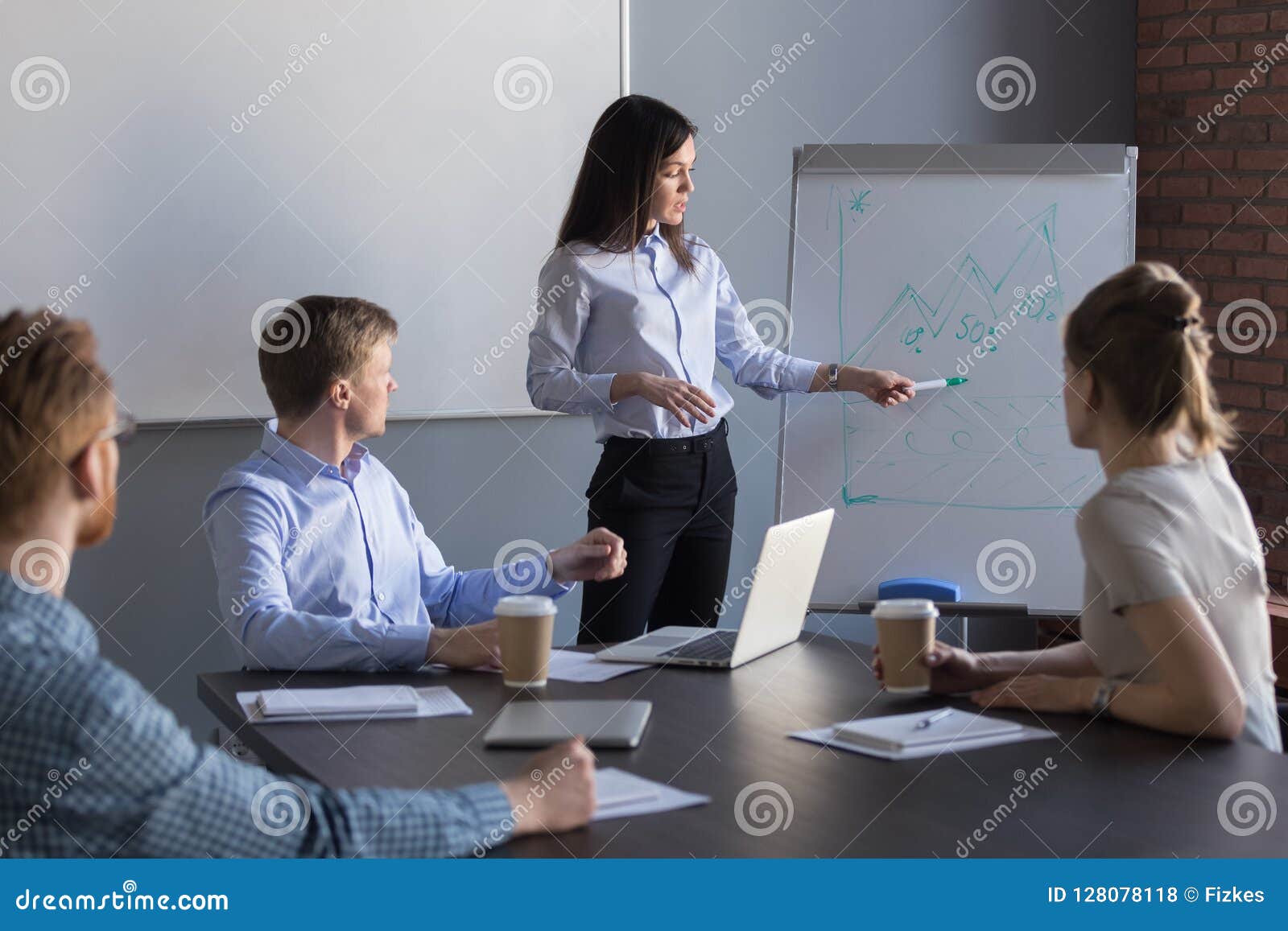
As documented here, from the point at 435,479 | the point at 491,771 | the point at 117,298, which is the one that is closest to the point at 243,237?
the point at 117,298

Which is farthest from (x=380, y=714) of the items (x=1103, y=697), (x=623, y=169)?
(x=623, y=169)

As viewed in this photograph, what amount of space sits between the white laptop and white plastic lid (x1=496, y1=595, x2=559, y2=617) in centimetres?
22

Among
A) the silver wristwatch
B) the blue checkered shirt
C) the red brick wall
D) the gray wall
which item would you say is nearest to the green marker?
the gray wall

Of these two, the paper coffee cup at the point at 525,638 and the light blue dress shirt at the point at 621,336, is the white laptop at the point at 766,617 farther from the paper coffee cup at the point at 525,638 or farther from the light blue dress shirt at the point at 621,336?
the light blue dress shirt at the point at 621,336

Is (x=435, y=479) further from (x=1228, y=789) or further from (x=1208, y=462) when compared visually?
(x=1228, y=789)

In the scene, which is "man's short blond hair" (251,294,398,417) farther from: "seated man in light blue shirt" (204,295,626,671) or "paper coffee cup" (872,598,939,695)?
"paper coffee cup" (872,598,939,695)

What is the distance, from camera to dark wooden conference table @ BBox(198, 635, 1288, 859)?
1.19 m

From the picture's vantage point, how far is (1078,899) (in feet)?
3.68

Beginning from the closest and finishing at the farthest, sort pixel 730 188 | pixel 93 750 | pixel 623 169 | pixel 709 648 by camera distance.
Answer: pixel 93 750 → pixel 709 648 → pixel 623 169 → pixel 730 188

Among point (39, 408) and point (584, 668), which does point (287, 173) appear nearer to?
point (584, 668)

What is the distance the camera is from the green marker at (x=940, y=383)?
286 cm

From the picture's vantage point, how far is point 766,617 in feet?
6.30

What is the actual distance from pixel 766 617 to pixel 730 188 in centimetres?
189

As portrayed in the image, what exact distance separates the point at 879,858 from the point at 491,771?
43 cm
